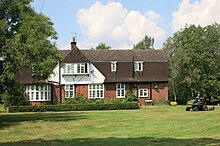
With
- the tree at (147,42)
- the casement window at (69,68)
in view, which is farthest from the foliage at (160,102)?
the tree at (147,42)

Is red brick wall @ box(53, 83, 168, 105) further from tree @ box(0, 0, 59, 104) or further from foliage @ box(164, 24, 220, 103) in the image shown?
tree @ box(0, 0, 59, 104)

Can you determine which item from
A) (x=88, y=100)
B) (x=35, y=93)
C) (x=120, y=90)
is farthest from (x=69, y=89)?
(x=120, y=90)

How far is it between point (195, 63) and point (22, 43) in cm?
4489

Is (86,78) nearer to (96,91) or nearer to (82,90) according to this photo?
(82,90)

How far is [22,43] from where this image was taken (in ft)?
105

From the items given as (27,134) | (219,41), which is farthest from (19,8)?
(219,41)

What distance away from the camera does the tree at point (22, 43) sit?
3147 cm

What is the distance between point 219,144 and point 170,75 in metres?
55.7

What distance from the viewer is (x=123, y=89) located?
202 ft

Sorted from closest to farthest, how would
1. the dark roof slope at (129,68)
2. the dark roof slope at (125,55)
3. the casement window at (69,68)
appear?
the casement window at (69,68), the dark roof slope at (129,68), the dark roof slope at (125,55)

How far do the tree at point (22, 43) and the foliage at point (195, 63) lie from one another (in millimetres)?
36008

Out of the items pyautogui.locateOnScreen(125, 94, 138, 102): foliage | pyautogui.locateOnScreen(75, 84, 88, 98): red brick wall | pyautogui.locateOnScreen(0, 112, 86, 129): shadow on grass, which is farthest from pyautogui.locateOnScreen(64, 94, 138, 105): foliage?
pyautogui.locateOnScreen(0, 112, 86, 129): shadow on grass

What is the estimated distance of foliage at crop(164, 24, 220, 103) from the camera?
2721 inches

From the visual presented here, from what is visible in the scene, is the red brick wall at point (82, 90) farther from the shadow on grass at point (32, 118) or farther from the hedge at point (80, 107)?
the shadow on grass at point (32, 118)
